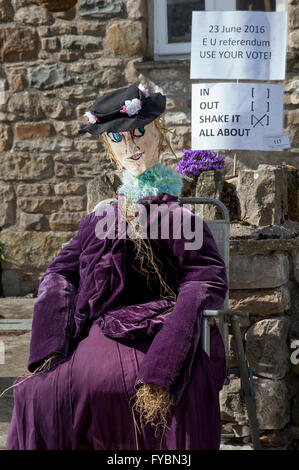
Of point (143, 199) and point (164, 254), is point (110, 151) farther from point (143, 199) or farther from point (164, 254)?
point (164, 254)

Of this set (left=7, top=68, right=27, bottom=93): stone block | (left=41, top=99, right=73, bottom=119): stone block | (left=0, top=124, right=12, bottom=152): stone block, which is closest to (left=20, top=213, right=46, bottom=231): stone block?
(left=0, top=124, right=12, bottom=152): stone block

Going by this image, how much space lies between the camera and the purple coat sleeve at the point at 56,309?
224 cm

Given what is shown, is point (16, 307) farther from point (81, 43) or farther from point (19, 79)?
point (81, 43)

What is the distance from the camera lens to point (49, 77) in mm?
5594

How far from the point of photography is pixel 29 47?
5613 millimetres

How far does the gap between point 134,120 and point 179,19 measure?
11.8 ft

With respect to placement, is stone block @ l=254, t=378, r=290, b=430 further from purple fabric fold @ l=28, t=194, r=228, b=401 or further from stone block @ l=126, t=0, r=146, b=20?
stone block @ l=126, t=0, r=146, b=20

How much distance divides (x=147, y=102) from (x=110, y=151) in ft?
0.76

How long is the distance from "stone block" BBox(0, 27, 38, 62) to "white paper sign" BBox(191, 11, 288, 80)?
2.06 metres

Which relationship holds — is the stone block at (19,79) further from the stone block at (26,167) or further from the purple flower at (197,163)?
the purple flower at (197,163)

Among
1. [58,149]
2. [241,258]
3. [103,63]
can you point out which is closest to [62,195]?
[58,149]

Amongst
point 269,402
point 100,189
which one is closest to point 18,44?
point 100,189

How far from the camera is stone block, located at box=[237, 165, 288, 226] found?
9.88ft

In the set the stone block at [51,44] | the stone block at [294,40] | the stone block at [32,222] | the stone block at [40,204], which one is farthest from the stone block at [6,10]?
the stone block at [294,40]
